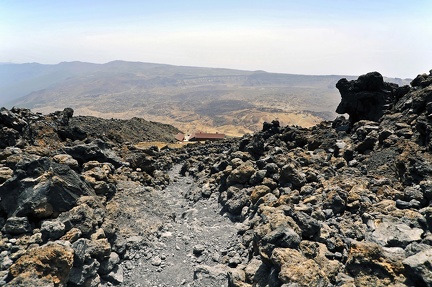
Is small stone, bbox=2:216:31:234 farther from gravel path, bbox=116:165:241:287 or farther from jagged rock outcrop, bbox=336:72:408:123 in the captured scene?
jagged rock outcrop, bbox=336:72:408:123

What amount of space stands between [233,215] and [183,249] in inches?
209

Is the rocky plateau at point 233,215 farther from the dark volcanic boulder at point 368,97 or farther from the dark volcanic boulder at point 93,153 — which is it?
the dark volcanic boulder at point 368,97

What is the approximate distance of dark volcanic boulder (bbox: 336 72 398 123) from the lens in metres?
33.3

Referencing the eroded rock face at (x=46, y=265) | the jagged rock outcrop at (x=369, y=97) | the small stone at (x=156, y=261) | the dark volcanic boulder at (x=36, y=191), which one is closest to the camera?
the eroded rock face at (x=46, y=265)

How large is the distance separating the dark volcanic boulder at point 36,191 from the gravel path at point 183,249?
15.0ft

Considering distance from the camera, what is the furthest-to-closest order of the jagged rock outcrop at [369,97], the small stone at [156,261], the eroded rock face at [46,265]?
the jagged rock outcrop at [369,97] → the small stone at [156,261] → the eroded rock face at [46,265]

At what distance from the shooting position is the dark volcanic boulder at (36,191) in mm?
14711

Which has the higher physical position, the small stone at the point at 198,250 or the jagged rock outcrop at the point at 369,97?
the jagged rock outcrop at the point at 369,97

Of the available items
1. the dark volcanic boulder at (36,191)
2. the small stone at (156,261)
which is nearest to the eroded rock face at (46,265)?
the dark volcanic boulder at (36,191)

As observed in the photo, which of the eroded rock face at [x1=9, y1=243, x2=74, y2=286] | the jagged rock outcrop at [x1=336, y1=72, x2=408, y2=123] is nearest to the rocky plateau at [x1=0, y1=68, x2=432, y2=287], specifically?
the eroded rock face at [x1=9, y1=243, x2=74, y2=286]

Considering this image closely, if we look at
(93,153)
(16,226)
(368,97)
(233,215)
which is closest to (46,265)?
(16,226)

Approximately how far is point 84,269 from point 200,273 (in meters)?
5.22

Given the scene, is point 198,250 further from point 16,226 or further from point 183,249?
point 16,226

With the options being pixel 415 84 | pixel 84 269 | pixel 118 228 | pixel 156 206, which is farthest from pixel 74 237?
pixel 415 84
